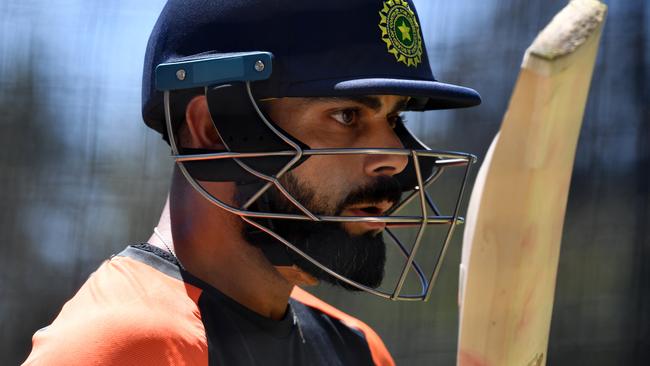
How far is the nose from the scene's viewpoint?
1505 millimetres

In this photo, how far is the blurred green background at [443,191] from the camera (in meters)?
2.32

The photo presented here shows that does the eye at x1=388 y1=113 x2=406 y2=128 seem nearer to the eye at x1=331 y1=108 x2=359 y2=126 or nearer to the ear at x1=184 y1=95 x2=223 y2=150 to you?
the eye at x1=331 y1=108 x2=359 y2=126

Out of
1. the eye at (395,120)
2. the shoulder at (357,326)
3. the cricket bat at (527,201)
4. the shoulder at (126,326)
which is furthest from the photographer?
the shoulder at (357,326)

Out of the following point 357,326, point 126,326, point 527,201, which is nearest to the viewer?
point 527,201

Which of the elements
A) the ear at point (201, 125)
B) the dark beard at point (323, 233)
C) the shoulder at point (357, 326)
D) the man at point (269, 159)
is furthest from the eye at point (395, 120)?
the shoulder at point (357, 326)

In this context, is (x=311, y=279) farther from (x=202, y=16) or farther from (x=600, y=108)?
(x=600, y=108)

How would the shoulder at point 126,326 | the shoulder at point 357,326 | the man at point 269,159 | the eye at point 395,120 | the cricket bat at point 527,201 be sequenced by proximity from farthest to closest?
the shoulder at point 357,326
the eye at point 395,120
the man at point 269,159
the shoulder at point 126,326
the cricket bat at point 527,201

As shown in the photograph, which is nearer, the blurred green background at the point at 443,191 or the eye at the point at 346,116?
the eye at the point at 346,116

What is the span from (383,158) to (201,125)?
318 millimetres

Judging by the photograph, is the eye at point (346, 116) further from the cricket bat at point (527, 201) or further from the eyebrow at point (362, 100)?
the cricket bat at point (527, 201)

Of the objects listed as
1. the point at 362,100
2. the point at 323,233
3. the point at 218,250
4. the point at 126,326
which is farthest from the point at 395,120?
the point at 126,326

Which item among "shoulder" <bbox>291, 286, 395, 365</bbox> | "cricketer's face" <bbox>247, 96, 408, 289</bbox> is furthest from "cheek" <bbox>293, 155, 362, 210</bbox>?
"shoulder" <bbox>291, 286, 395, 365</bbox>

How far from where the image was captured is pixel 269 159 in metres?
1.46

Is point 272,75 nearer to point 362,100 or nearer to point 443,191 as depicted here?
point 362,100
